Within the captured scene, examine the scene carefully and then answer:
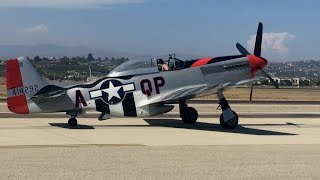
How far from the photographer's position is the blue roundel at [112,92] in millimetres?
17844

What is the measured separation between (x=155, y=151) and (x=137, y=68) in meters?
6.98

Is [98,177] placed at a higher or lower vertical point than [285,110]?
higher

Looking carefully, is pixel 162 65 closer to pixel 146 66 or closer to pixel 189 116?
pixel 146 66

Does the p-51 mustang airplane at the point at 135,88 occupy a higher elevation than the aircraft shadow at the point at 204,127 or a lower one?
higher

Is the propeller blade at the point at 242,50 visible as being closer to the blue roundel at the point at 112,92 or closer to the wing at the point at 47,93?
the blue roundel at the point at 112,92

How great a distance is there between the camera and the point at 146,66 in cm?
1867

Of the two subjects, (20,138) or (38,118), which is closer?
(20,138)

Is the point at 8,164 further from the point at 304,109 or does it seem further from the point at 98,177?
the point at 304,109

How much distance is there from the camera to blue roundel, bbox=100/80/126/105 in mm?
17844

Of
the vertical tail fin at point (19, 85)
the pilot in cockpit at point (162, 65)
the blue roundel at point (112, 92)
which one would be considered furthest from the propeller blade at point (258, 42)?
the vertical tail fin at point (19, 85)

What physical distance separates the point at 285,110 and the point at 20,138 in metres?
19.6

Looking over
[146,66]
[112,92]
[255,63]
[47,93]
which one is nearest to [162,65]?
[146,66]

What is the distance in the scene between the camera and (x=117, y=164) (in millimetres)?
9906

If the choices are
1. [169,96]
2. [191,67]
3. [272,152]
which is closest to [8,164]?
[272,152]
